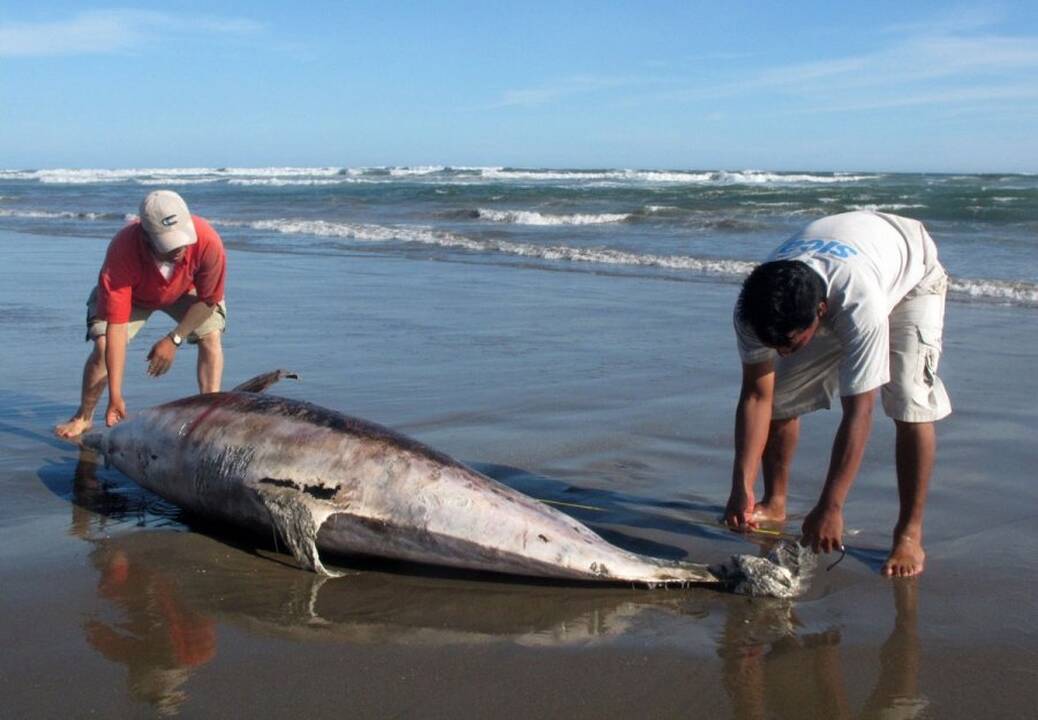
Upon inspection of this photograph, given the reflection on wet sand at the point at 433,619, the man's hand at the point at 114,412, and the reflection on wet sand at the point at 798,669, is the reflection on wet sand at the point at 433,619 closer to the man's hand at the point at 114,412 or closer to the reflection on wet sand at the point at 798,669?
the reflection on wet sand at the point at 798,669

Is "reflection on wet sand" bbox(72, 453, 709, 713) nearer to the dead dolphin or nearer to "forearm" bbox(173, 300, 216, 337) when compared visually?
the dead dolphin

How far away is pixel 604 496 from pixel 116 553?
6.74ft

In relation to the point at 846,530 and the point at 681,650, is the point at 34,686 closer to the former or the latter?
the point at 681,650

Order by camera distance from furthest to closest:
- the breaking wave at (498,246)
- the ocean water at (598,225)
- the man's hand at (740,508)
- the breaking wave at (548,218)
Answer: the breaking wave at (548,218), the ocean water at (598,225), the breaking wave at (498,246), the man's hand at (740,508)

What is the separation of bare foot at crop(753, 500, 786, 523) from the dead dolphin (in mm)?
856

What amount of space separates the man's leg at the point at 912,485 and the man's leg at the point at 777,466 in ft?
2.01

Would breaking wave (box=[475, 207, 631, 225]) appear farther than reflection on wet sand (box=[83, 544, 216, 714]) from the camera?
Yes

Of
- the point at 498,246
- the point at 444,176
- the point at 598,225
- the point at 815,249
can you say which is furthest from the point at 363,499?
the point at 444,176

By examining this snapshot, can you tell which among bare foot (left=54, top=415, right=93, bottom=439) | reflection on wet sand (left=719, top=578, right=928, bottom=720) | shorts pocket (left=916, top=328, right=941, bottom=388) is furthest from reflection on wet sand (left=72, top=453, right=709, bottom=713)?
bare foot (left=54, top=415, right=93, bottom=439)

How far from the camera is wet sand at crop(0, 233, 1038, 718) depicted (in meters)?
3.14

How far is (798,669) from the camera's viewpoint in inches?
129

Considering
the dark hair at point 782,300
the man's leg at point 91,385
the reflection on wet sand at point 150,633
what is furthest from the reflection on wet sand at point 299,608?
the man's leg at point 91,385

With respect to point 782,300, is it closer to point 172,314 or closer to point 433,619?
point 433,619

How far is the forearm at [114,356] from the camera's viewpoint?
540cm
